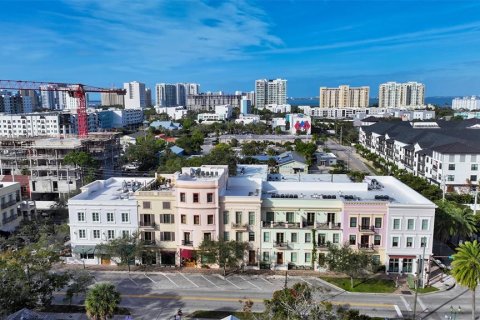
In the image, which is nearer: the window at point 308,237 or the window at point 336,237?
the window at point 336,237

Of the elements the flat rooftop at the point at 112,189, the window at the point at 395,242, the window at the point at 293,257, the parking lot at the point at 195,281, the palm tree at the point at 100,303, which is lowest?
the parking lot at the point at 195,281

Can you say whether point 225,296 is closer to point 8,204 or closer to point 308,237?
point 308,237

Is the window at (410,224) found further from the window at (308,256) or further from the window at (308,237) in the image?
the window at (308,256)

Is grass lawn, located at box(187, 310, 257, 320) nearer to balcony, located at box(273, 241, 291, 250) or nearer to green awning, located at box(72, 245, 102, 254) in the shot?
balcony, located at box(273, 241, 291, 250)

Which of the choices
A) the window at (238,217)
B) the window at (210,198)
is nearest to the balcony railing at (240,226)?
the window at (238,217)

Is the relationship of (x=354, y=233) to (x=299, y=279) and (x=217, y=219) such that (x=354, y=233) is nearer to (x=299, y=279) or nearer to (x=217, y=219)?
(x=299, y=279)

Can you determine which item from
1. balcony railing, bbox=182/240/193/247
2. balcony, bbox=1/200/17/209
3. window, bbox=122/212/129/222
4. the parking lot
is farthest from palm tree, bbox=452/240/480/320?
balcony, bbox=1/200/17/209

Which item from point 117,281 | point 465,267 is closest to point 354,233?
point 465,267

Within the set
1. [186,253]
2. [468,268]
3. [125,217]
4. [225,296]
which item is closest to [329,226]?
[225,296]
